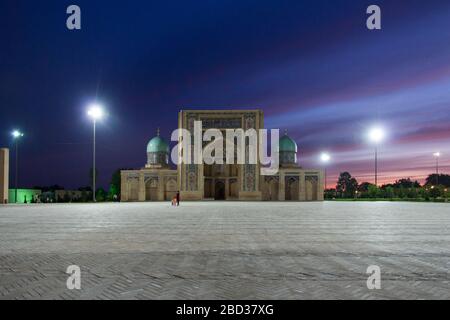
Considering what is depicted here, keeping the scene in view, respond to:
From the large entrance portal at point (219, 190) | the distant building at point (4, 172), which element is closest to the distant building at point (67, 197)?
the distant building at point (4, 172)

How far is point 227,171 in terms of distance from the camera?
56.2 metres

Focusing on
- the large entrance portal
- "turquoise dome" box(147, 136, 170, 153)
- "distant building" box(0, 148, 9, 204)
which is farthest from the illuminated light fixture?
"turquoise dome" box(147, 136, 170, 153)

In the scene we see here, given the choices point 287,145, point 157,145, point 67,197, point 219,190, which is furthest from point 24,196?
point 287,145

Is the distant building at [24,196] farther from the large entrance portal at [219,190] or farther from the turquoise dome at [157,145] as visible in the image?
the large entrance portal at [219,190]

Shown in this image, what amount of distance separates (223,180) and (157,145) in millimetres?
12890

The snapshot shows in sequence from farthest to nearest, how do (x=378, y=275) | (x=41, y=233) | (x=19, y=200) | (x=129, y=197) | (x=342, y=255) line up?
(x=129, y=197) < (x=19, y=200) < (x=41, y=233) < (x=342, y=255) < (x=378, y=275)

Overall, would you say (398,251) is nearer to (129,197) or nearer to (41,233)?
(41,233)

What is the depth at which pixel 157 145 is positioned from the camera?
62.2 meters

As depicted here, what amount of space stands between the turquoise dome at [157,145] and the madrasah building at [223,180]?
4.18 m

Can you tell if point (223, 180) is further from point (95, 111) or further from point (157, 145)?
point (95, 111)

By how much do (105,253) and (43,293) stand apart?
9.07 ft

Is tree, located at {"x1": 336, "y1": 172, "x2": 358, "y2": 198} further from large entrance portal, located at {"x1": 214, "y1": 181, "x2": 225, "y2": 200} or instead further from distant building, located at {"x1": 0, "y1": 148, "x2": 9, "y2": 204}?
distant building, located at {"x1": 0, "y1": 148, "x2": 9, "y2": 204}

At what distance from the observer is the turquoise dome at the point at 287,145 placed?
60281mm
